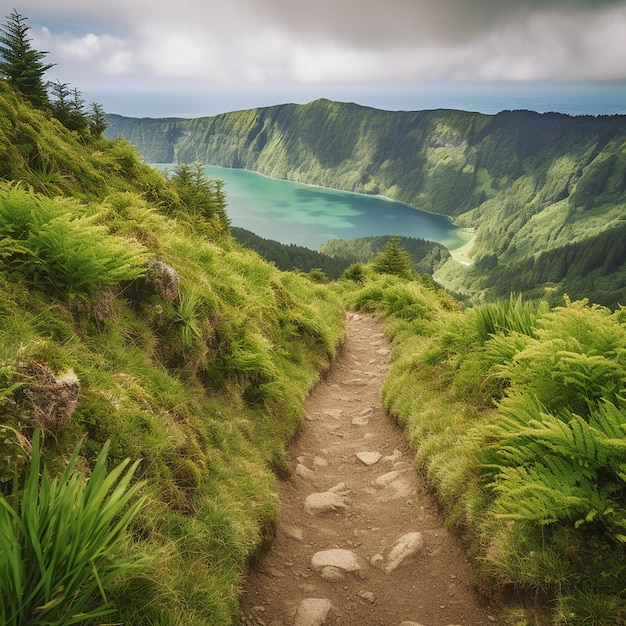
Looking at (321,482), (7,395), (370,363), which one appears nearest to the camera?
(7,395)

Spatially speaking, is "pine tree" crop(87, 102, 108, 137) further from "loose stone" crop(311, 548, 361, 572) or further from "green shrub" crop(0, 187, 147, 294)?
"loose stone" crop(311, 548, 361, 572)

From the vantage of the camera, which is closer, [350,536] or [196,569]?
[196,569]

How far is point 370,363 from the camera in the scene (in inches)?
527

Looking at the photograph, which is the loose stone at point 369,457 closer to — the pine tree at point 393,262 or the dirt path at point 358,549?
the dirt path at point 358,549

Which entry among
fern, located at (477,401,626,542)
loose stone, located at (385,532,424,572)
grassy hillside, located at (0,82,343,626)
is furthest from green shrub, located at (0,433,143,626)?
loose stone, located at (385,532,424,572)

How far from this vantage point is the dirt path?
4.26 meters

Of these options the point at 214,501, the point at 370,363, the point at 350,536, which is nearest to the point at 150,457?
the point at 214,501

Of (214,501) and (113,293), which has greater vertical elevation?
(113,293)

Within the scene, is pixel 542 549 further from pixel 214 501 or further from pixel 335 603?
pixel 214 501

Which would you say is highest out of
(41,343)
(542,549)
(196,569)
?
(41,343)

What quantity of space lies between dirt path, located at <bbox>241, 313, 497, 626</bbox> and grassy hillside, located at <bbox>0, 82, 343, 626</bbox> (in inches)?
17.5

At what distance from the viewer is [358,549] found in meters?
5.36

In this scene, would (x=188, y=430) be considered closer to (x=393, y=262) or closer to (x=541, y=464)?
(x=541, y=464)

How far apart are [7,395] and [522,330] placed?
23.5 feet
